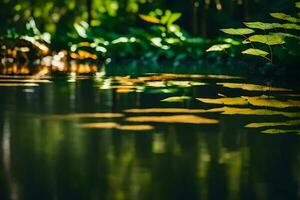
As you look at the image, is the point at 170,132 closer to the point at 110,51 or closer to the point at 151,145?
the point at 151,145

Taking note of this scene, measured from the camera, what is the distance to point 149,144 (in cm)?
357

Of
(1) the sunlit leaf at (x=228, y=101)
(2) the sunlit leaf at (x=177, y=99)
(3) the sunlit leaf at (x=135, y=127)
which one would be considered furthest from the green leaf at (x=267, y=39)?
(3) the sunlit leaf at (x=135, y=127)

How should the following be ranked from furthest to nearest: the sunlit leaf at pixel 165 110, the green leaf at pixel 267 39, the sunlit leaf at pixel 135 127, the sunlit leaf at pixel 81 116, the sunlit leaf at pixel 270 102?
1. the green leaf at pixel 267 39
2. the sunlit leaf at pixel 270 102
3. the sunlit leaf at pixel 165 110
4. the sunlit leaf at pixel 81 116
5. the sunlit leaf at pixel 135 127

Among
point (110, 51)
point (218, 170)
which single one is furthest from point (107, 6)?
point (218, 170)

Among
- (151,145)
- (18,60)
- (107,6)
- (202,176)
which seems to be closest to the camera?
(202,176)

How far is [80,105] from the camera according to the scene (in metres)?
5.48

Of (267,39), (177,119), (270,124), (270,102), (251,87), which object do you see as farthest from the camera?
(251,87)

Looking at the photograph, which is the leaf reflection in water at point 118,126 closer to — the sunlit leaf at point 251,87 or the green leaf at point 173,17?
the sunlit leaf at point 251,87

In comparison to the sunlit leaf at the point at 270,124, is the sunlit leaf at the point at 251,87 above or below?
above

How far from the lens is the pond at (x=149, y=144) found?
8.40ft

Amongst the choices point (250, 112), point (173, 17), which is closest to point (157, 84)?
point (250, 112)

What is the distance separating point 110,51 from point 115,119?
9.32 m

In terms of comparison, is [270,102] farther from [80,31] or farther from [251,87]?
[80,31]

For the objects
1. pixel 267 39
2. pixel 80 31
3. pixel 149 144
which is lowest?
pixel 149 144
